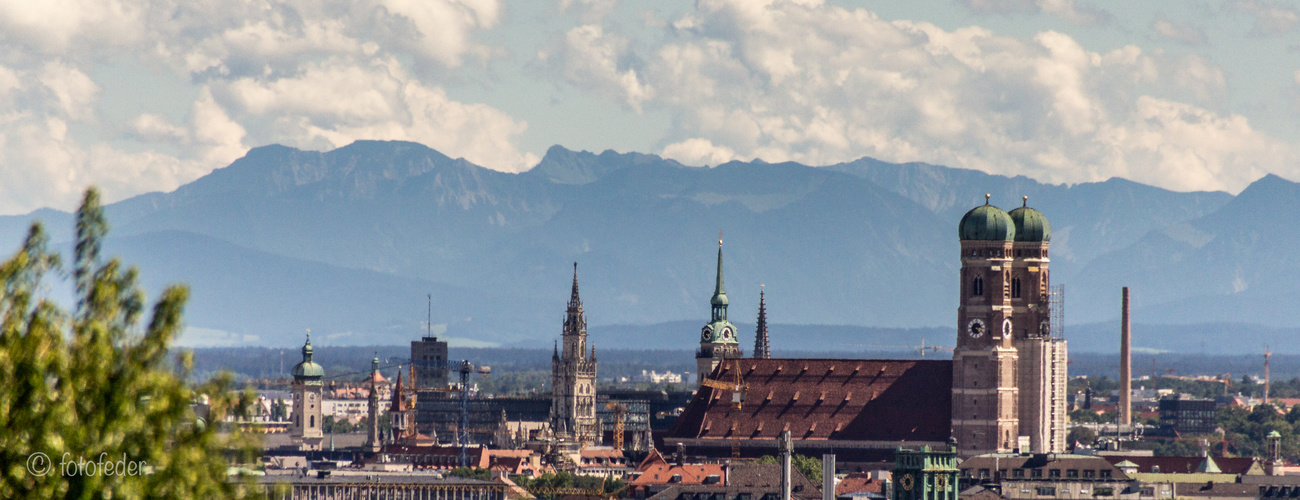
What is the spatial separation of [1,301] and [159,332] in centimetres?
188

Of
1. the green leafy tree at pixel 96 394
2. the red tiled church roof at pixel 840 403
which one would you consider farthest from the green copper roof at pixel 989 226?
the green leafy tree at pixel 96 394

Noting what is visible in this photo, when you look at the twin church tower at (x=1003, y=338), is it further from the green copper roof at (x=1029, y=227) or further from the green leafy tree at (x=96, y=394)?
the green leafy tree at (x=96, y=394)

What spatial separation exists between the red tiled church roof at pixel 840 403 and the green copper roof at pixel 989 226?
11707 millimetres

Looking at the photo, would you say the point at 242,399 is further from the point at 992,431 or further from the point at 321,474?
the point at 992,431

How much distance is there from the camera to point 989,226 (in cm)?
18262

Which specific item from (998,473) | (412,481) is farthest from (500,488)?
(998,473)

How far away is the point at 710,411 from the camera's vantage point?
198 metres

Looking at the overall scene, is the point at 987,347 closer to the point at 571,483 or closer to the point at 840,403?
the point at 840,403

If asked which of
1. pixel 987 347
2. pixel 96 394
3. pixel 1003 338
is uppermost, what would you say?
pixel 1003 338

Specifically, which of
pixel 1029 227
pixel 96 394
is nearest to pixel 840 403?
pixel 1029 227

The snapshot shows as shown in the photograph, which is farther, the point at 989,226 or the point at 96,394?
the point at 989,226

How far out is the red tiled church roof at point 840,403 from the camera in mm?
187750

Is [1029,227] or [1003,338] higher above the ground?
[1029,227]

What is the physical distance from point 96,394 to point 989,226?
155 meters
